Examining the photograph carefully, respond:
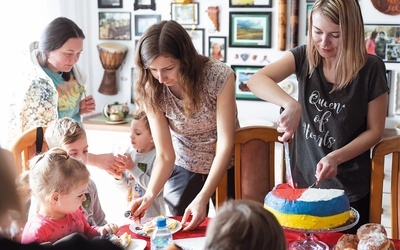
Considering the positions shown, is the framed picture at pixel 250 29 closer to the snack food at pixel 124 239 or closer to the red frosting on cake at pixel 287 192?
the red frosting on cake at pixel 287 192

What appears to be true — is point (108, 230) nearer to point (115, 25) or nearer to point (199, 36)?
point (199, 36)

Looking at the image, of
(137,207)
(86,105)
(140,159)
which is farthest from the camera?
(86,105)

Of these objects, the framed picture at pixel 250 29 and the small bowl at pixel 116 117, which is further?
the small bowl at pixel 116 117

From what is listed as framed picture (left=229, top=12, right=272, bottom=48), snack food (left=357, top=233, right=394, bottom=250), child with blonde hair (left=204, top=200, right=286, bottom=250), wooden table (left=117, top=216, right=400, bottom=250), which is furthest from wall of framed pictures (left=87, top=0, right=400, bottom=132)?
child with blonde hair (left=204, top=200, right=286, bottom=250)

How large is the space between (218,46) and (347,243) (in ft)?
7.95

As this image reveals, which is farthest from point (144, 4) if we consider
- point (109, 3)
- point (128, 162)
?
point (128, 162)

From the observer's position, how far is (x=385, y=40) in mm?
3387

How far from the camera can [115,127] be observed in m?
3.71

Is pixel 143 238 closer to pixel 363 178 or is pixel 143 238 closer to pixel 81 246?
pixel 363 178

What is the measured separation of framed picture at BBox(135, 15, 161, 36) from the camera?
3969mm

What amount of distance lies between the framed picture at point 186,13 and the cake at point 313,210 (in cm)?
242

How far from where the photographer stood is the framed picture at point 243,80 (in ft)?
12.2

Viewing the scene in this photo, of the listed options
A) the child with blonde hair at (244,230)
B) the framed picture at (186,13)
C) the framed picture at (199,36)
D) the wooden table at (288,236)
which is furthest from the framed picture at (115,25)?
the child with blonde hair at (244,230)

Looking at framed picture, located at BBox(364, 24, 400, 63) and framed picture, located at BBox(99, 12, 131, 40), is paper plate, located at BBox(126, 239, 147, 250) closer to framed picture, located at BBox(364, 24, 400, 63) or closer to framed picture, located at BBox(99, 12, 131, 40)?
framed picture, located at BBox(364, 24, 400, 63)
